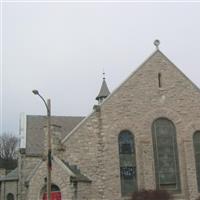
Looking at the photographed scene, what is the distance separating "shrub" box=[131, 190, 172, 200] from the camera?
75.0 feet

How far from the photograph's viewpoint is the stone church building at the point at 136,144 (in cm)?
2372

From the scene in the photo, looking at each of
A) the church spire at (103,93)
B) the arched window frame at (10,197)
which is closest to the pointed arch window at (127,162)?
the arched window frame at (10,197)

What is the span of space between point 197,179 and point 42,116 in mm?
19530

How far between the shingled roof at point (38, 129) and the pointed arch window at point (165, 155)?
443 inches

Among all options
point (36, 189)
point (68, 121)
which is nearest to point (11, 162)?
point (68, 121)

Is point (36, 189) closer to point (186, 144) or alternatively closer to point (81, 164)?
point (81, 164)

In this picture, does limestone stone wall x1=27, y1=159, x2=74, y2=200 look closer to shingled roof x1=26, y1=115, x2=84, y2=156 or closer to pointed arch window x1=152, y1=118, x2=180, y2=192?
pointed arch window x1=152, y1=118, x2=180, y2=192

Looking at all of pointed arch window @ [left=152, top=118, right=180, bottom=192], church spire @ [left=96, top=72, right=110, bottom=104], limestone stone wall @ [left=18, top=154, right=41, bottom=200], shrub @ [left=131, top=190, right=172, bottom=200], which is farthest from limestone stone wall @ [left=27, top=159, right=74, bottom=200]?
church spire @ [left=96, top=72, right=110, bottom=104]

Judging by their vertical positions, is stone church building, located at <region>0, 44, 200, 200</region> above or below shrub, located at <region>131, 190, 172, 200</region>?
above

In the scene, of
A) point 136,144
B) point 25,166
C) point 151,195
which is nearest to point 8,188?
point 25,166

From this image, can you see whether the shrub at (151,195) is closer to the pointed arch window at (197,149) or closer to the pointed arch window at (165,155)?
the pointed arch window at (165,155)

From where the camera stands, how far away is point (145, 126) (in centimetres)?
2522

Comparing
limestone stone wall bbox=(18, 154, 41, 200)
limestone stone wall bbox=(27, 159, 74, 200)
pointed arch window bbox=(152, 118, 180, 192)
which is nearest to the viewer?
limestone stone wall bbox=(27, 159, 74, 200)

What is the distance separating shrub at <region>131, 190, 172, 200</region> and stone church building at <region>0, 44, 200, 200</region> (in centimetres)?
82
